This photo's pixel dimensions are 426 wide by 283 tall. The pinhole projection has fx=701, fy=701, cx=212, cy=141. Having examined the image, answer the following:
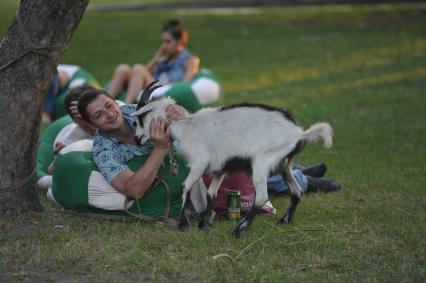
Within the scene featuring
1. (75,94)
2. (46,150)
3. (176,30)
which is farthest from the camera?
(176,30)

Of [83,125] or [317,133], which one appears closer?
[317,133]

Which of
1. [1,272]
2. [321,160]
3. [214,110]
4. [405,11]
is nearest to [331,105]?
[321,160]

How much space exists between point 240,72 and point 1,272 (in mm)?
9856

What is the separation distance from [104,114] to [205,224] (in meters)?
1.16

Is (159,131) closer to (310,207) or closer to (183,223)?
(183,223)

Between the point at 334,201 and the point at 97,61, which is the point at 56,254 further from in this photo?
the point at 97,61

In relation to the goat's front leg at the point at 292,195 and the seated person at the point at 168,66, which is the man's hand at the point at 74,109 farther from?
the seated person at the point at 168,66

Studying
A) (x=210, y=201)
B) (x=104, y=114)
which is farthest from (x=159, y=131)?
(x=210, y=201)

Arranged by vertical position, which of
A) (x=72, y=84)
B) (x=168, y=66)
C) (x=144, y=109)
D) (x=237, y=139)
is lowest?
(x=72, y=84)

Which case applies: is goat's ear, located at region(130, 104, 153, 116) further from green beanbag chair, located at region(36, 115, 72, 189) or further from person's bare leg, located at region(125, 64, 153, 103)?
person's bare leg, located at region(125, 64, 153, 103)

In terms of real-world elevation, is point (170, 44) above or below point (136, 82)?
above

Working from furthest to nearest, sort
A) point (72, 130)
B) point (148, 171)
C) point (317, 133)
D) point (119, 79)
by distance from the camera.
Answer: point (119, 79) < point (72, 130) < point (148, 171) < point (317, 133)

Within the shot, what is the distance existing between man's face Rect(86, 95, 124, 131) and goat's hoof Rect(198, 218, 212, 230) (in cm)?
99

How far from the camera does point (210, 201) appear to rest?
541 centimetres
